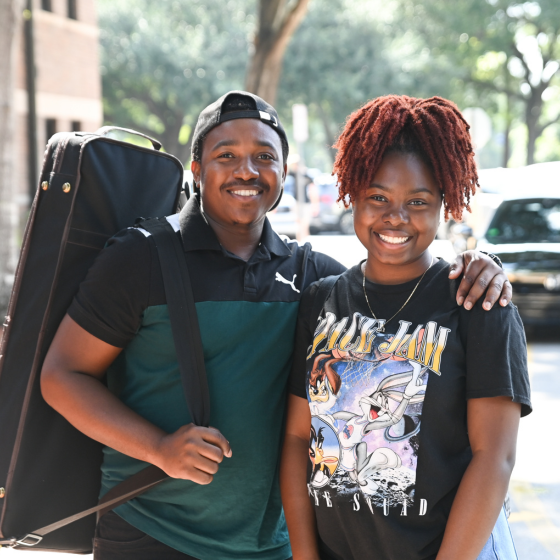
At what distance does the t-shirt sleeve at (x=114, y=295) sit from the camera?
6.98 ft

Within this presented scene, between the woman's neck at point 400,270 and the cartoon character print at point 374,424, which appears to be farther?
the woman's neck at point 400,270

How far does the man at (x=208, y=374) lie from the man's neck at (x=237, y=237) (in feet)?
0.09

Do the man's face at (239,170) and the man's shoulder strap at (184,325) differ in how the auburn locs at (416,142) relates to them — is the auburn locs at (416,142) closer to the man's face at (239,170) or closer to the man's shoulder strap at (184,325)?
the man's face at (239,170)

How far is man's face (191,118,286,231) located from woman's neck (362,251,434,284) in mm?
464

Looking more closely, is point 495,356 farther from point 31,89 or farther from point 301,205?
point 301,205

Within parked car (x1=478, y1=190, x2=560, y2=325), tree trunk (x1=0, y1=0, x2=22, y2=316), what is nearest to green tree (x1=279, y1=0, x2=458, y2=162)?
parked car (x1=478, y1=190, x2=560, y2=325)

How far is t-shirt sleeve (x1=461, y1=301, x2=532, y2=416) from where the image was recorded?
1800mm

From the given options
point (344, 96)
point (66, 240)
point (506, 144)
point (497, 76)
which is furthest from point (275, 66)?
point (506, 144)

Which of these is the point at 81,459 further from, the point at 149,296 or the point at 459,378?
the point at 459,378

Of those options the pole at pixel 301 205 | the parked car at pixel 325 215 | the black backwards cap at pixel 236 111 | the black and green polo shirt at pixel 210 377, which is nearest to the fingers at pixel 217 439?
the black and green polo shirt at pixel 210 377

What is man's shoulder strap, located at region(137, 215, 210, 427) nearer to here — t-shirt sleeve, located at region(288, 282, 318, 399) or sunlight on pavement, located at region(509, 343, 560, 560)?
t-shirt sleeve, located at region(288, 282, 318, 399)

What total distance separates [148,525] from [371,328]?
840 millimetres

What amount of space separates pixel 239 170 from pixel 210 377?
0.62 metres

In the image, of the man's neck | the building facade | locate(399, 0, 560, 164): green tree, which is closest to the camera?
the man's neck
